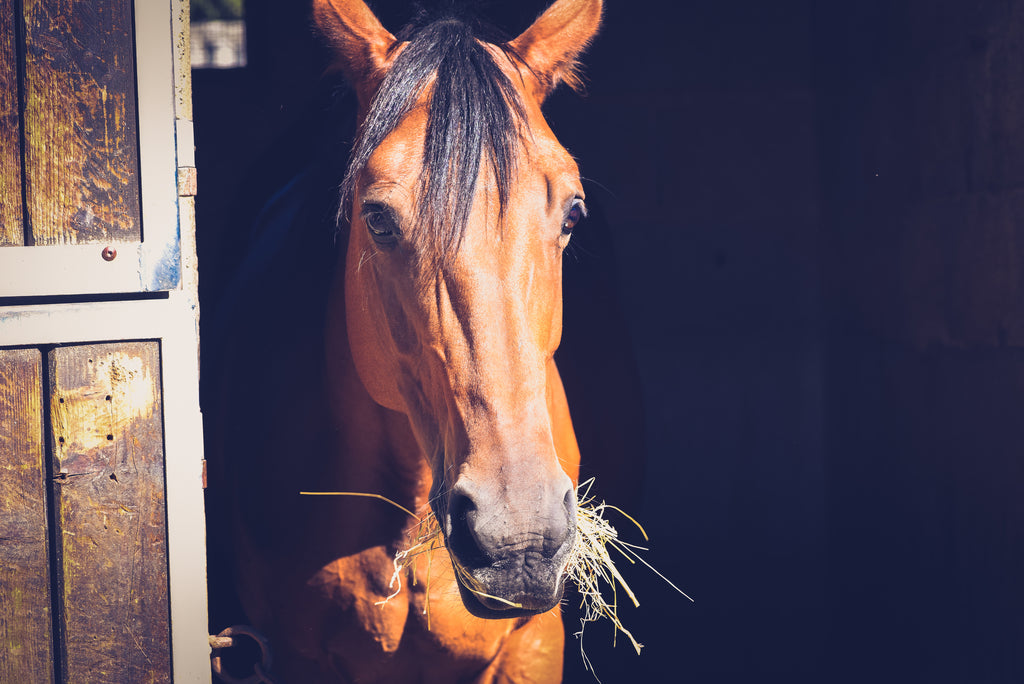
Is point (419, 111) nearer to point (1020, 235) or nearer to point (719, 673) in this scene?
point (1020, 235)

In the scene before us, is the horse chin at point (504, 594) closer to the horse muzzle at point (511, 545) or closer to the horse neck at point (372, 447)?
the horse muzzle at point (511, 545)

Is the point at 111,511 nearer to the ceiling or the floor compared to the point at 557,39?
nearer to the floor

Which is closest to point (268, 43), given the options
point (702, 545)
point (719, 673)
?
point (702, 545)

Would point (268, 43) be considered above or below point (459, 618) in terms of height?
above

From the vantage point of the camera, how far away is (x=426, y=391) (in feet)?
5.11

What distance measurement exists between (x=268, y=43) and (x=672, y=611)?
3.39 meters

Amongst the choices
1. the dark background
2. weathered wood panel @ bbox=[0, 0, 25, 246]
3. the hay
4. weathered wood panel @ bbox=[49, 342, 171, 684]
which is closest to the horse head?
the hay

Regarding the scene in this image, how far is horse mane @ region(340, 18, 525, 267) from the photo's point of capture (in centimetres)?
149

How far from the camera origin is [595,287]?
3.18m

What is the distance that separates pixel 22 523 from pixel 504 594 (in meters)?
0.91

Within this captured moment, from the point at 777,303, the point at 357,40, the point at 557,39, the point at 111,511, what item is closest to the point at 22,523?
the point at 111,511

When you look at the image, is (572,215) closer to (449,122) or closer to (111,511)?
(449,122)

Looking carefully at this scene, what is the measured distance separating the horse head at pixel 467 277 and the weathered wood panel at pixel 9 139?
588 millimetres

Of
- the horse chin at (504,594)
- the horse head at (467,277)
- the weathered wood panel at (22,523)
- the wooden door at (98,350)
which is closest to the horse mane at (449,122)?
the horse head at (467,277)
